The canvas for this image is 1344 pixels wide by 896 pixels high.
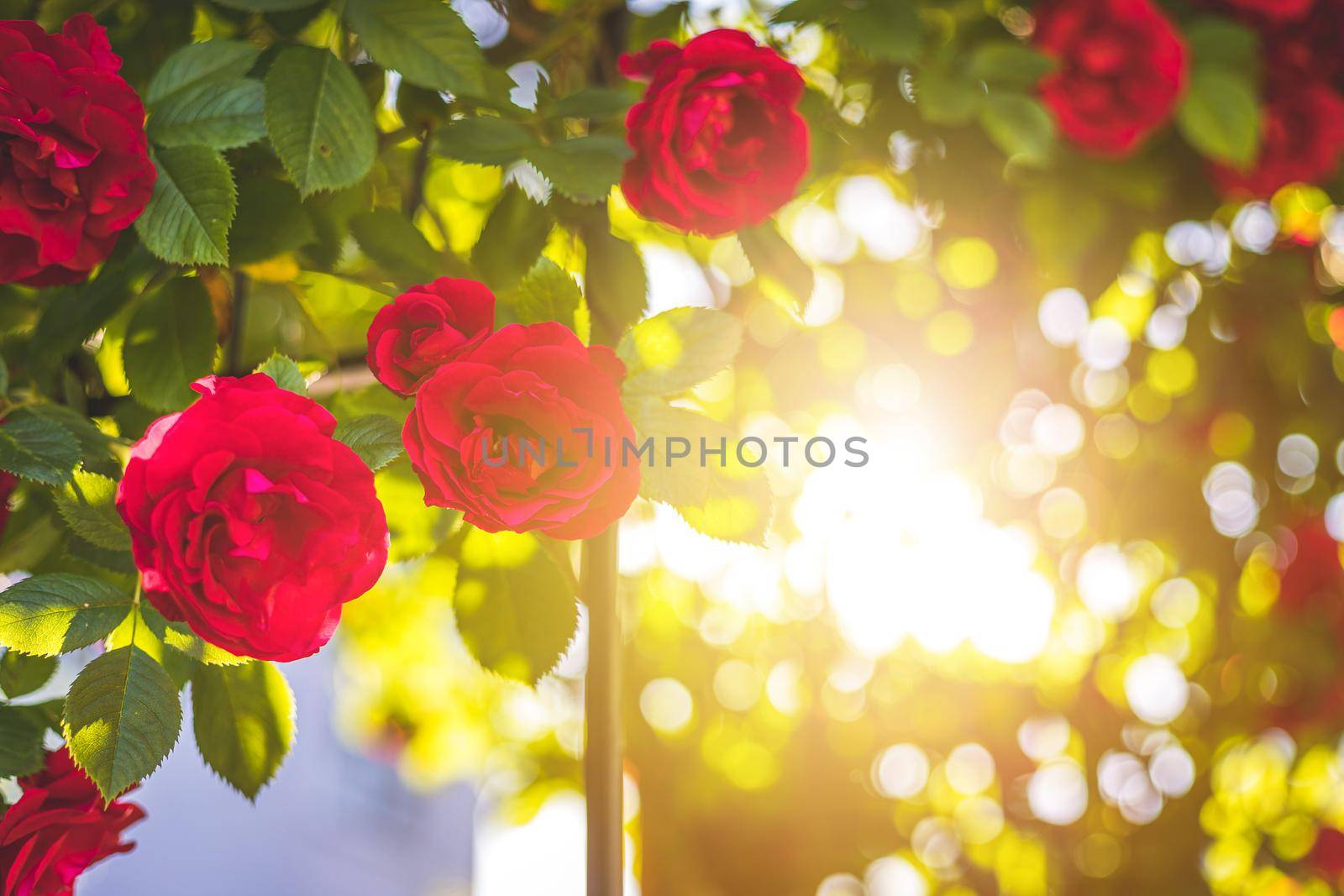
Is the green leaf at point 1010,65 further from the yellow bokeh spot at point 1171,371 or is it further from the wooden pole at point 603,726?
the yellow bokeh spot at point 1171,371

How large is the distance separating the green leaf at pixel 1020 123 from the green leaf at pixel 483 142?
15.9 inches

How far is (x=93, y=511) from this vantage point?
0.40m

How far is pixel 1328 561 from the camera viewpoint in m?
1.33

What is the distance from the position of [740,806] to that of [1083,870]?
0.60 meters

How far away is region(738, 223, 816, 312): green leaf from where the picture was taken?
1.74ft

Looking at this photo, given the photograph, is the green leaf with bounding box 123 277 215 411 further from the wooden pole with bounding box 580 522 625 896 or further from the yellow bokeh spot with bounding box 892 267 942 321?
the yellow bokeh spot with bounding box 892 267 942 321

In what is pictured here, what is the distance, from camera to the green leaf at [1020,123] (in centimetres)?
70

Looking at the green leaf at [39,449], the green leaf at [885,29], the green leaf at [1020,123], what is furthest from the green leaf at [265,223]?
the green leaf at [1020,123]

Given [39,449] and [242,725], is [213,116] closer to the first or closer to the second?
[39,449]

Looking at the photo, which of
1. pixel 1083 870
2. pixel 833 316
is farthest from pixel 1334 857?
pixel 833 316

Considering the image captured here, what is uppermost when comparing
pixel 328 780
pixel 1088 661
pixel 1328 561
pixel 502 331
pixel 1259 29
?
pixel 1259 29

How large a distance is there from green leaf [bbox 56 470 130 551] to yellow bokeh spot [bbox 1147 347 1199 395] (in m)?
1.38

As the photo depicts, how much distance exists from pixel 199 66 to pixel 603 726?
1.34 ft

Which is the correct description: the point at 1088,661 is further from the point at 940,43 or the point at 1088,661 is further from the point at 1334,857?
the point at 940,43
